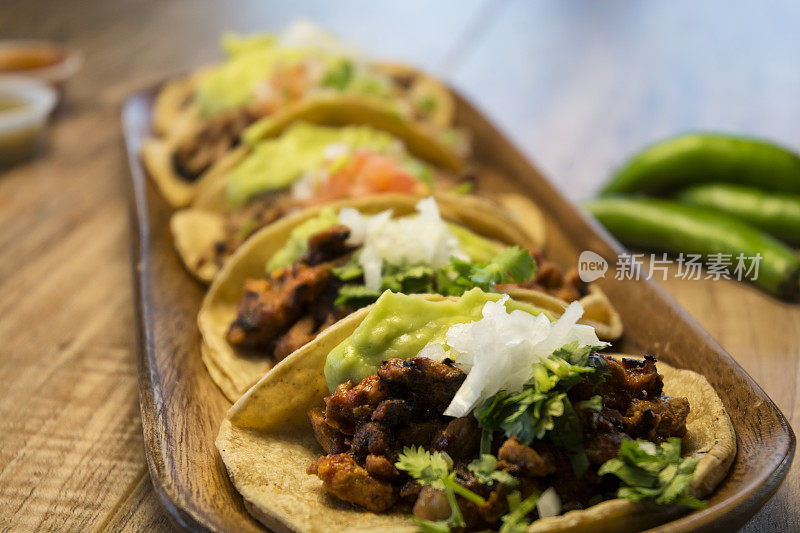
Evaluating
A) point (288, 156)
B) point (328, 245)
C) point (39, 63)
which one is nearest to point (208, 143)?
point (288, 156)

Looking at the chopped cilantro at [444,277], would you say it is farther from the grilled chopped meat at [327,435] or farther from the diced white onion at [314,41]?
the diced white onion at [314,41]

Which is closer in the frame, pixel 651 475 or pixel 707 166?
pixel 651 475

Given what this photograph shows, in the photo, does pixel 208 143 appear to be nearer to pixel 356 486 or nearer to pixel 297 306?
pixel 297 306

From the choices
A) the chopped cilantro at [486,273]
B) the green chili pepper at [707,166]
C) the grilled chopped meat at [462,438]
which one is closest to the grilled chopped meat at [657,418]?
the grilled chopped meat at [462,438]

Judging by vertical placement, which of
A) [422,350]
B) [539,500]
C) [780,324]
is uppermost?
[422,350]

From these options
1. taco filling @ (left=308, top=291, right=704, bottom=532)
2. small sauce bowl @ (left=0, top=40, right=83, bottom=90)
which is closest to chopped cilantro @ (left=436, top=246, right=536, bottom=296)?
taco filling @ (left=308, top=291, right=704, bottom=532)

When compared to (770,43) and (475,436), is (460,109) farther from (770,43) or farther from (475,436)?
(770,43)

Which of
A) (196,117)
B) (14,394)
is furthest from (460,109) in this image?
(14,394)
